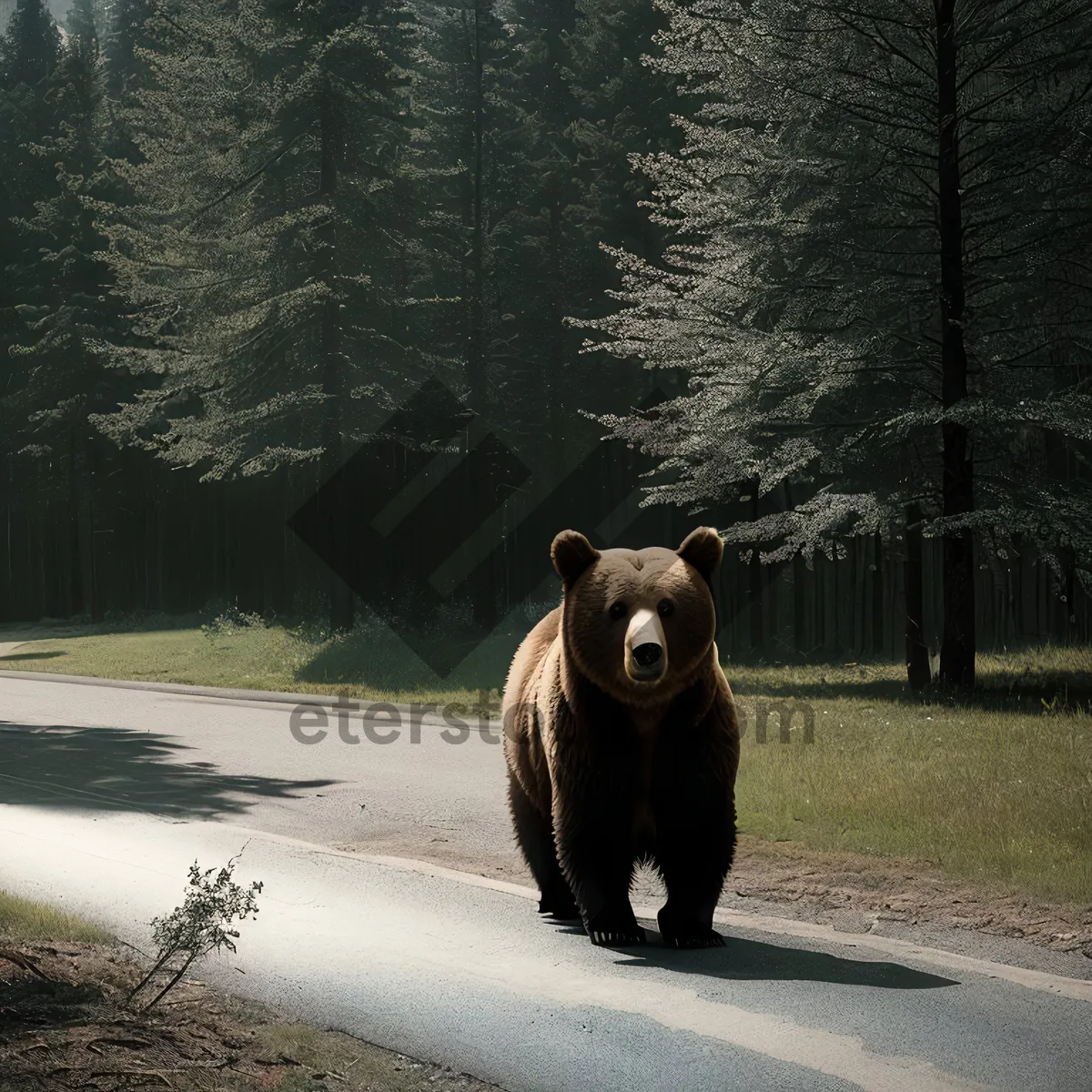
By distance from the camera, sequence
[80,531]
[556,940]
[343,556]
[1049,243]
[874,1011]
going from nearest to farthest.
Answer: [874,1011] → [556,940] → [1049,243] → [343,556] → [80,531]

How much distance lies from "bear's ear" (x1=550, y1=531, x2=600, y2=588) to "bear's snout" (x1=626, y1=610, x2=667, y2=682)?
51 centimetres

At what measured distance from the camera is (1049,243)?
53.2ft

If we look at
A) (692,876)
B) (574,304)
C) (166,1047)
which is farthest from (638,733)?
(574,304)

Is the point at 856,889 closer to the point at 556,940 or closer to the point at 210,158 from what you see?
the point at 556,940

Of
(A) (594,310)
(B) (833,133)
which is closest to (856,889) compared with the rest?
(B) (833,133)

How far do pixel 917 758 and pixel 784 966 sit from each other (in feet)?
18.8

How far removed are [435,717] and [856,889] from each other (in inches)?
381

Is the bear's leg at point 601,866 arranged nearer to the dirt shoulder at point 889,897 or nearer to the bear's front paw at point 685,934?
the bear's front paw at point 685,934

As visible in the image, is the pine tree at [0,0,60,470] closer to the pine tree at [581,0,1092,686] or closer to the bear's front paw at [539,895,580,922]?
the pine tree at [581,0,1092,686]

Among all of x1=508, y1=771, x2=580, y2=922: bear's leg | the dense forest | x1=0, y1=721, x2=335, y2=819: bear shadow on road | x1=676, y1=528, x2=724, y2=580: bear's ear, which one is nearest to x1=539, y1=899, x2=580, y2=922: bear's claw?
x1=508, y1=771, x2=580, y2=922: bear's leg

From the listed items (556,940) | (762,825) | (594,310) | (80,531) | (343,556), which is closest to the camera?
(556,940)

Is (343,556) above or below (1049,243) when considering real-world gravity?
below

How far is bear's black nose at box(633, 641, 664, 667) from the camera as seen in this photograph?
5.54 meters

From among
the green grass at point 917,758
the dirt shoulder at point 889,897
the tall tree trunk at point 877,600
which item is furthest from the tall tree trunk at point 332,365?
the dirt shoulder at point 889,897
